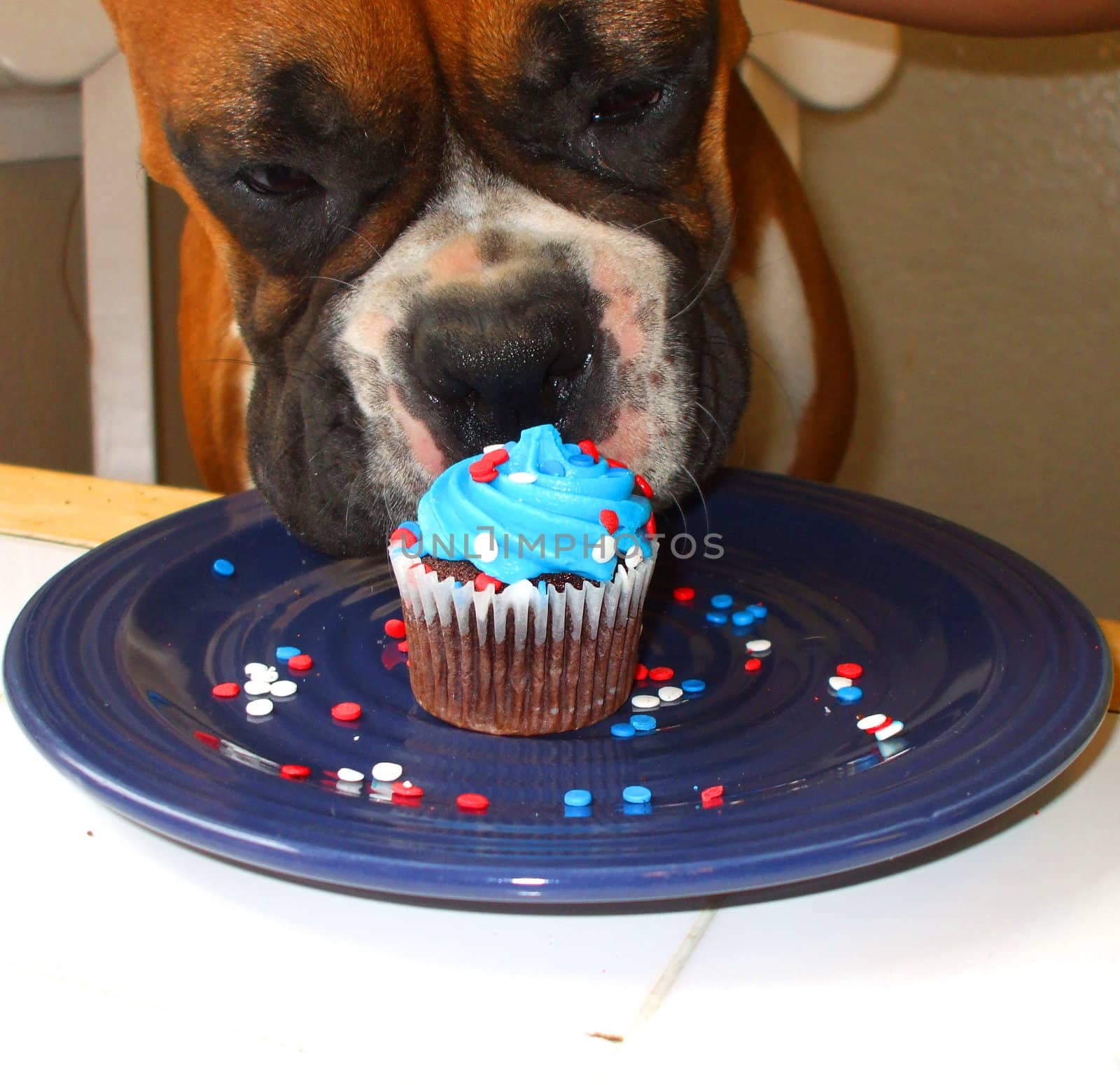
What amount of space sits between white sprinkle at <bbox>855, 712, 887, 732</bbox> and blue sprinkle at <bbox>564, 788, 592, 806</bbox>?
181 mm

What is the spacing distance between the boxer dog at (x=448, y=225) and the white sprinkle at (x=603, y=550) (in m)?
0.12

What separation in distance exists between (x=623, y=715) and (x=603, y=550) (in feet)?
0.38

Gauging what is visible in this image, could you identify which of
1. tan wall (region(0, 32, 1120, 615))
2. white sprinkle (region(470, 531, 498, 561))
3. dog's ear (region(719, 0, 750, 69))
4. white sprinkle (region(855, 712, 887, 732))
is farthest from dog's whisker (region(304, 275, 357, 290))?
tan wall (region(0, 32, 1120, 615))

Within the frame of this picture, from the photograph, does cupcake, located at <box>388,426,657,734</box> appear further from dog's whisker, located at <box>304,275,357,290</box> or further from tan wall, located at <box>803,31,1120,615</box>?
tan wall, located at <box>803,31,1120,615</box>

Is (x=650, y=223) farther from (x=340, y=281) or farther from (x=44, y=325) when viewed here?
(x=44, y=325)

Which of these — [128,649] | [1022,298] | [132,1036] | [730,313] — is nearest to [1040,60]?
[1022,298]

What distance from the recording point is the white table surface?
1.97ft

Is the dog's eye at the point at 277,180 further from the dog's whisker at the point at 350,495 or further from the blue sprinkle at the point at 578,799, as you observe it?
Answer: the blue sprinkle at the point at 578,799

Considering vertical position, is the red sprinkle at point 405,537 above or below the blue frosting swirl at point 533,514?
below

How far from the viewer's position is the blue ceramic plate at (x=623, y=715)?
66 cm

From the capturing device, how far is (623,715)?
93 centimetres

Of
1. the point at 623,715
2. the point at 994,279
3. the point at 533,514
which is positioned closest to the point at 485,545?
the point at 533,514

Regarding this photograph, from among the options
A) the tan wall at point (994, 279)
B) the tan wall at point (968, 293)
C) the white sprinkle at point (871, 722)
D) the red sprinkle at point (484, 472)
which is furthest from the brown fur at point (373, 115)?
the tan wall at point (994, 279)

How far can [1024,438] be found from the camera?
2844 mm
